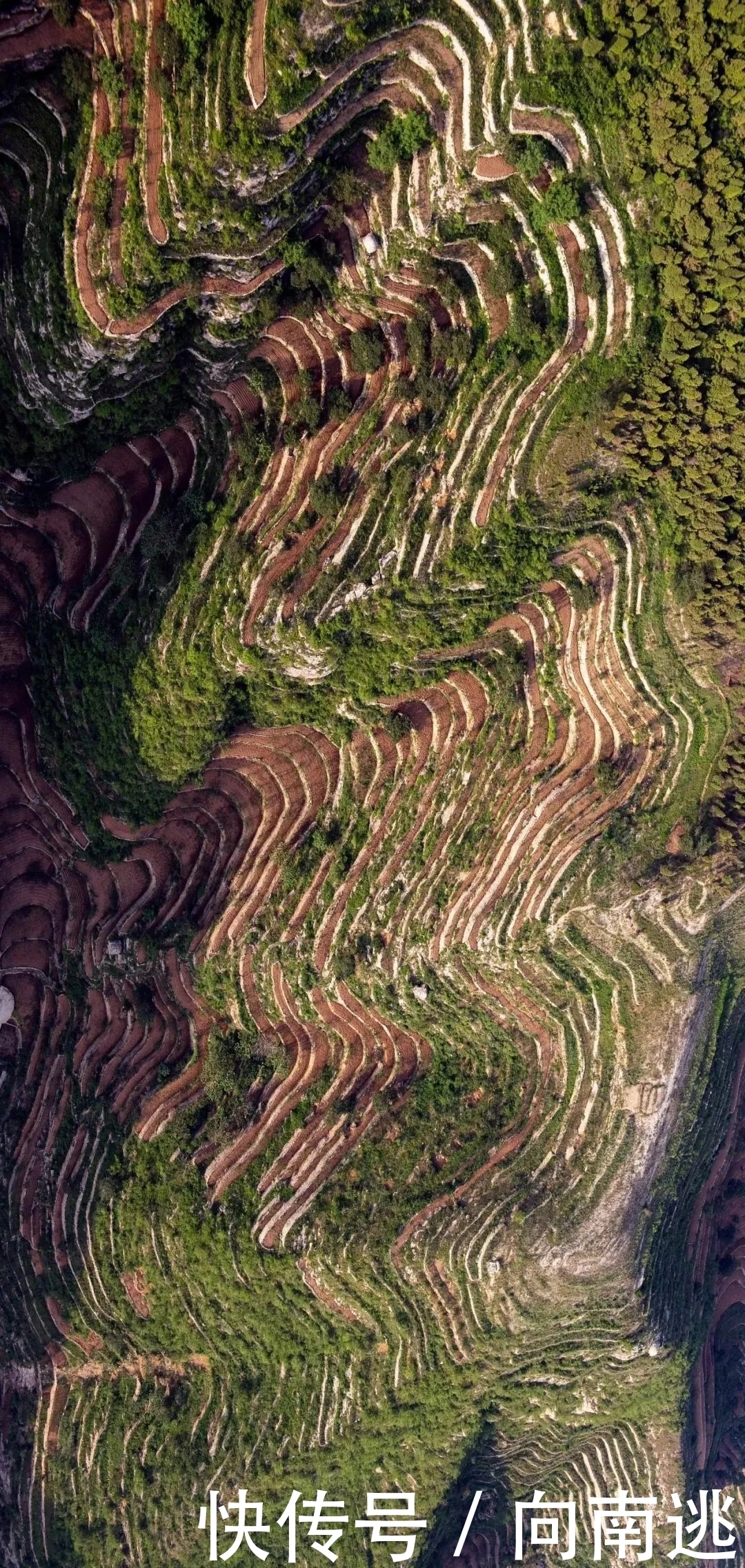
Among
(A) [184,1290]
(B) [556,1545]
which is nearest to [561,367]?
(A) [184,1290]

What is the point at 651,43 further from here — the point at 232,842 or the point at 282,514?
the point at 232,842

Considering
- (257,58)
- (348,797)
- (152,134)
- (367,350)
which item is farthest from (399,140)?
(348,797)

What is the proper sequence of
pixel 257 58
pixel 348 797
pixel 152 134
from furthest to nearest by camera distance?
pixel 348 797 < pixel 152 134 < pixel 257 58

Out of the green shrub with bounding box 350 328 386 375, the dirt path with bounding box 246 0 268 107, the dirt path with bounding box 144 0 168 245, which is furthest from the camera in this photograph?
the green shrub with bounding box 350 328 386 375

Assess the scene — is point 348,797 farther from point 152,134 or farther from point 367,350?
point 152,134

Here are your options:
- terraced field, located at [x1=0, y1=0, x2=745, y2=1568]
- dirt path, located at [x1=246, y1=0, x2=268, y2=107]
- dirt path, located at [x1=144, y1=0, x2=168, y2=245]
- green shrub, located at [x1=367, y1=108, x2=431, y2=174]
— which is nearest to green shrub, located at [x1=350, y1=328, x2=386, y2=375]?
terraced field, located at [x1=0, y1=0, x2=745, y2=1568]

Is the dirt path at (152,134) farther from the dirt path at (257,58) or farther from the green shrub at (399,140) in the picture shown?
the green shrub at (399,140)

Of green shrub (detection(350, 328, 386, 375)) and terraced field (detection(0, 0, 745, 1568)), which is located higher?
green shrub (detection(350, 328, 386, 375))

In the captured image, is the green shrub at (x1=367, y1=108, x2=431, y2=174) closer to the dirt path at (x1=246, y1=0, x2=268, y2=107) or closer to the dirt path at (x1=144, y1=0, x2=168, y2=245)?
the dirt path at (x1=246, y1=0, x2=268, y2=107)

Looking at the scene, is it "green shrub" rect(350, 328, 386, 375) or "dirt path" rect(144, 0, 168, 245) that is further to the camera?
"green shrub" rect(350, 328, 386, 375)
